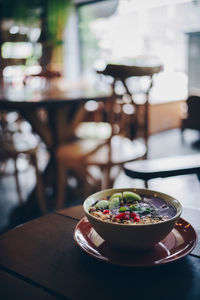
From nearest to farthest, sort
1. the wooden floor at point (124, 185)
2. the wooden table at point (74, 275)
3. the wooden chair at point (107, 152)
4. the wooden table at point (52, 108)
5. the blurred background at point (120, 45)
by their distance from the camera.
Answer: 1. the wooden table at point (74, 275)
2. the wooden chair at point (107, 152)
3. the wooden table at point (52, 108)
4. the wooden floor at point (124, 185)
5. the blurred background at point (120, 45)

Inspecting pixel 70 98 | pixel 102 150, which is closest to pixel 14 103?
pixel 70 98

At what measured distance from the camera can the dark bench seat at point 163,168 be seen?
36.6 inches

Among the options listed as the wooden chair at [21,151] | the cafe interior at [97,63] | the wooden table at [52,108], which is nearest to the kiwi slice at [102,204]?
the wooden table at [52,108]

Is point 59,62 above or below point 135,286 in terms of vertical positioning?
above

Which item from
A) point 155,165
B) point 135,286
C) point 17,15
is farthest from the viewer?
point 17,15

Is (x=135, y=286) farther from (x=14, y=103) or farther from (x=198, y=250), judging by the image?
(x=14, y=103)

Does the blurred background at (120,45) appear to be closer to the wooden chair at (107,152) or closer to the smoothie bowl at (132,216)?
the wooden chair at (107,152)

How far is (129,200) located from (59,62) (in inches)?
249

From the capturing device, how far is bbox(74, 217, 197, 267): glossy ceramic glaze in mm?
595

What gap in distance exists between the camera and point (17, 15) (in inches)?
237

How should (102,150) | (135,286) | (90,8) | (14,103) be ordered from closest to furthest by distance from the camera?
(135,286)
(14,103)
(102,150)
(90,8)

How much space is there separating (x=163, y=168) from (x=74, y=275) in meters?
0.48

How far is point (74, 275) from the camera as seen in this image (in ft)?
1.90

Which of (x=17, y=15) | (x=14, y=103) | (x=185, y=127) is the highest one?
(x=17, y=15)
